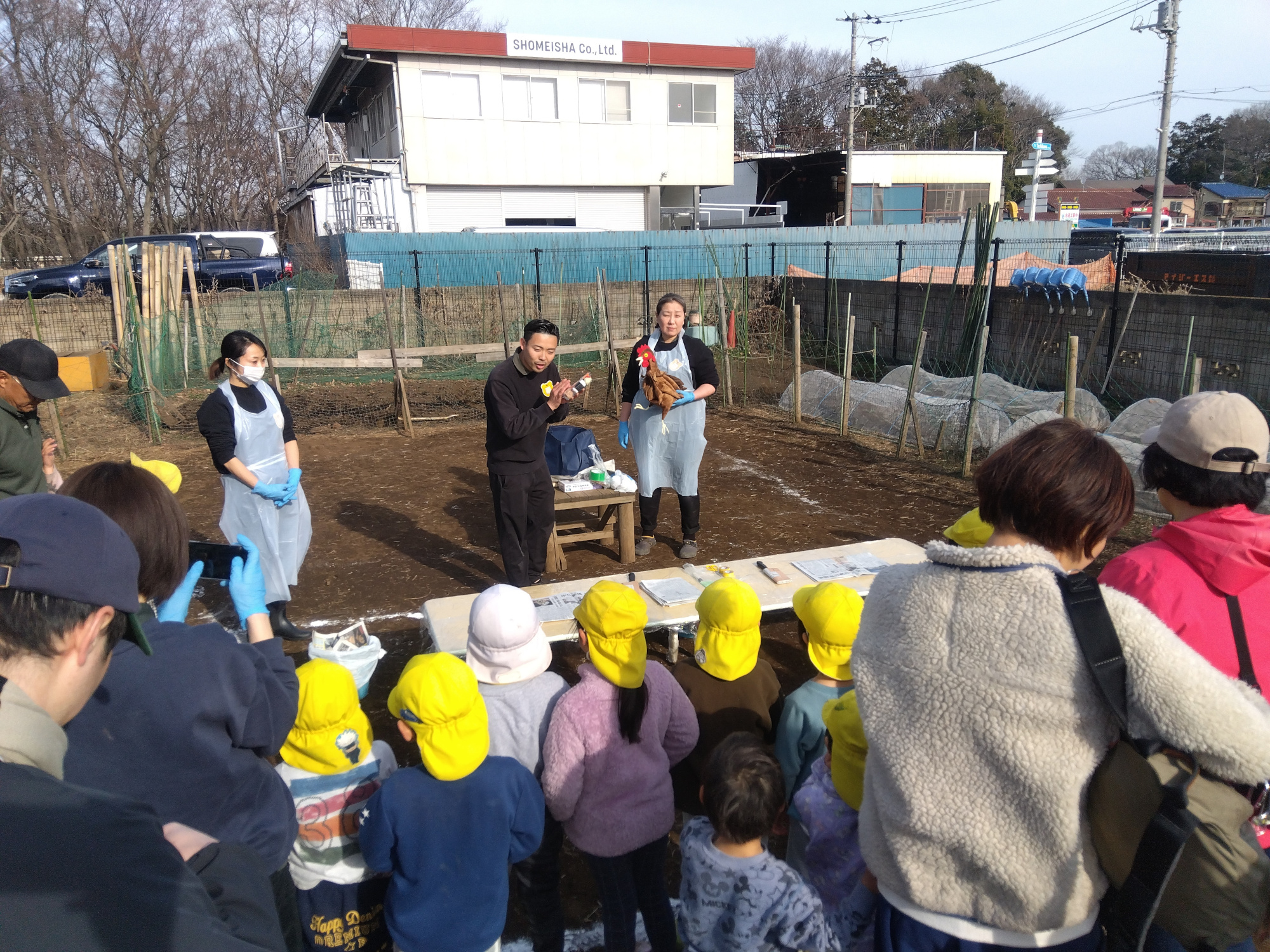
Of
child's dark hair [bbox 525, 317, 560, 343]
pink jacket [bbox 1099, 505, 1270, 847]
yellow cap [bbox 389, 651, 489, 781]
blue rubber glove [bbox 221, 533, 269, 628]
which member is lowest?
yellow cap [bbox 389, 651, 489, 781]

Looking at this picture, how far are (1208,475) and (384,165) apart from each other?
24.1m

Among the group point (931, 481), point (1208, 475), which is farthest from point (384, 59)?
point (1208, 475)

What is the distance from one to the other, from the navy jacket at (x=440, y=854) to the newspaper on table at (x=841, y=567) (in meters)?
2.52

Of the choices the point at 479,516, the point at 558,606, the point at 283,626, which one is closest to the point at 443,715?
the point at 558,606

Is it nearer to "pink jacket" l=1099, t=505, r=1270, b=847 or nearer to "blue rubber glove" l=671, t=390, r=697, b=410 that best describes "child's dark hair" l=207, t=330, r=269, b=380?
"blue rubber glove" l=671, t=390, r=697, b=410

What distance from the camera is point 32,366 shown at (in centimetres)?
355

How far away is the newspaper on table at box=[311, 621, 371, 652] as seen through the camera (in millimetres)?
3166

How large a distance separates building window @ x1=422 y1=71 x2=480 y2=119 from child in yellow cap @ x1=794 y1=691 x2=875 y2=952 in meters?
23.6

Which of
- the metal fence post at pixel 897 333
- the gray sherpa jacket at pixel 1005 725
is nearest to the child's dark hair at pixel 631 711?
the gray sherpa jacket at pixel 1005 725

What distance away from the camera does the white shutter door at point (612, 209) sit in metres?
24.8

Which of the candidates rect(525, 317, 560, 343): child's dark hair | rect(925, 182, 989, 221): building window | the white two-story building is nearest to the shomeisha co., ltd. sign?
the white two-story building

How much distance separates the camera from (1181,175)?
5941 centimetres

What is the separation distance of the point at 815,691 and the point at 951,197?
102ft

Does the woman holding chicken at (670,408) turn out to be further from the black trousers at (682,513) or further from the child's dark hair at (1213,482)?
the child's dark hair at (1213,482)
